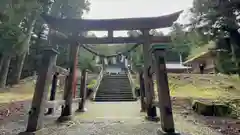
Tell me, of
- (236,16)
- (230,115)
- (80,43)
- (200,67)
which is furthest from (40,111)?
(200,67)

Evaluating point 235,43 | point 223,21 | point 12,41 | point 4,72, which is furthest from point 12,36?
point 235,43

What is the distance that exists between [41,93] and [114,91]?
8485 mm

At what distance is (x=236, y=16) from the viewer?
22.6ft

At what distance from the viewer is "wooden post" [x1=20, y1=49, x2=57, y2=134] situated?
9.17 feet

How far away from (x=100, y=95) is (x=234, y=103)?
678cm

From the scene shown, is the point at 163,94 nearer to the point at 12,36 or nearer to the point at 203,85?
the point at 203,85

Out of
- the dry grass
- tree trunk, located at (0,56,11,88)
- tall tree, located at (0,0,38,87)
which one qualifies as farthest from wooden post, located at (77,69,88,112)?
tree trunk, located at (0,56,11,88)

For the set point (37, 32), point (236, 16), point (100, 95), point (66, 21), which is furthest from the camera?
point (37, 32)

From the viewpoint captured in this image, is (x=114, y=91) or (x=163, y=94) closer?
(x=163, y=94)

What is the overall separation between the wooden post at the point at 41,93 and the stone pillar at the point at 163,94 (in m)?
1.91

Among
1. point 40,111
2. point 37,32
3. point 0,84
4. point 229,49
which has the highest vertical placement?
→ point 37,32

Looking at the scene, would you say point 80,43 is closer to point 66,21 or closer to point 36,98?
point 66,21

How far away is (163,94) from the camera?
2961 mm

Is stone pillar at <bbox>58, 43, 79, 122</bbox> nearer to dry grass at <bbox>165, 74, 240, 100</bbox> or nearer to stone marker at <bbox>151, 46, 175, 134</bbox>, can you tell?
stone marker at <bbox>151, 46, 175, 134</bbox>
